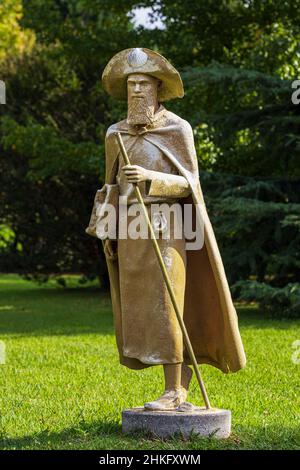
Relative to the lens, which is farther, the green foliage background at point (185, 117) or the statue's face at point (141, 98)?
the green foliage background at point (185, 117)

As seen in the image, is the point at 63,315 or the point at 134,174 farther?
the point at 63,315

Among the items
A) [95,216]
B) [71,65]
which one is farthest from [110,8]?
[95,216]

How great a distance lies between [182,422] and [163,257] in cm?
106

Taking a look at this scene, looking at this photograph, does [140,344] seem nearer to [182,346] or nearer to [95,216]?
[182,346]

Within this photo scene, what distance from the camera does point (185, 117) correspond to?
18469 mm

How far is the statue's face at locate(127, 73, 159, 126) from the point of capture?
6383mm

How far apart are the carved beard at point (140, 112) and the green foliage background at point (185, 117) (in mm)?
7784

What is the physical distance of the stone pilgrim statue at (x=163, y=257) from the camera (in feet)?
20.5

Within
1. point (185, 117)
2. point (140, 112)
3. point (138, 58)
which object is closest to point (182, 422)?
point (140, 112)

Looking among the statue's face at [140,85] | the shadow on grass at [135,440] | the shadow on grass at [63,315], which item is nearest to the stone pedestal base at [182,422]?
the shadow on grass at [135,440]

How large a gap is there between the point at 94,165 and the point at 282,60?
428 cm

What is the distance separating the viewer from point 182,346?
632 cm

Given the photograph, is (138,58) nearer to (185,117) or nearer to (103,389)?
(103,389)

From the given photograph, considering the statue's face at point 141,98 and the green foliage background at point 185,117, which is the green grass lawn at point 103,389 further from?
the statue's face at point 141,98
